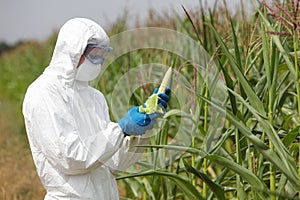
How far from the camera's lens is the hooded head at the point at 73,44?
2426 millimetres

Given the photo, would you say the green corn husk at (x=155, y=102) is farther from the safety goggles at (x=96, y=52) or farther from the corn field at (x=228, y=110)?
the safety goggles at (x=96, y=52)

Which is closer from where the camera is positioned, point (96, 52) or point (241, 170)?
point (241, 170)

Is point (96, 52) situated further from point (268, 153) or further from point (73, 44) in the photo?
point (268, 153)

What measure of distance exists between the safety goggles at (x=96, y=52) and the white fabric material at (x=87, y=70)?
15 millimetres

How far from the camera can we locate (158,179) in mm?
3656

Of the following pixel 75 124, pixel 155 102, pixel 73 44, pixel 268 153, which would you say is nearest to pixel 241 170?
pixel 268 153

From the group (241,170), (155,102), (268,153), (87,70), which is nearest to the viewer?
(268,153)

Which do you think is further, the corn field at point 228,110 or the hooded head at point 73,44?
Result: the hooded head at point 73,44

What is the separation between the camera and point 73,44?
2.43m

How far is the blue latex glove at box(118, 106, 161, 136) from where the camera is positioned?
2.36 meters

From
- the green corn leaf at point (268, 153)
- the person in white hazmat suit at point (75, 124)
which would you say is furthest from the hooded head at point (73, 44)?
the green corn leaf at point (268, 153)

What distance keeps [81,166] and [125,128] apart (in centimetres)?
21

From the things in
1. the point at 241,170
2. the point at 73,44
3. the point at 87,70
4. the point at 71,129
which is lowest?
the point at 241,170

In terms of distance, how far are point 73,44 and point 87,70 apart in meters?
0.11
